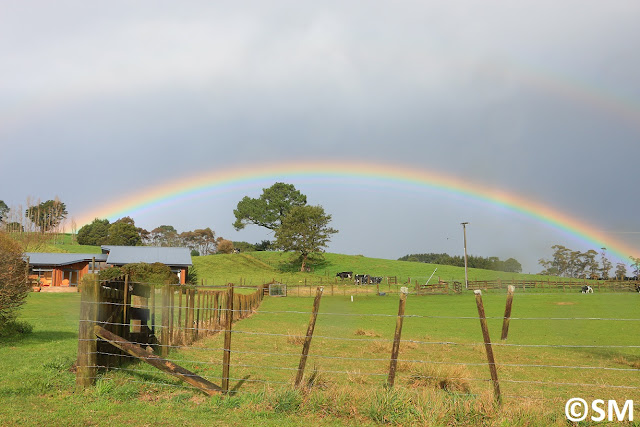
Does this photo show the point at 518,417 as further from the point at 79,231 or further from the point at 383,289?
the point at 79,231

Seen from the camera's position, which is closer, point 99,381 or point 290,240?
point 99,381

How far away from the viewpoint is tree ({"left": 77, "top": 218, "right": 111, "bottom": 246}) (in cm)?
12400

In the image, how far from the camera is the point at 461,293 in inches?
2512

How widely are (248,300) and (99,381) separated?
2309 cm

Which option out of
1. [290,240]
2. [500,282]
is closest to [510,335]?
[500,282]

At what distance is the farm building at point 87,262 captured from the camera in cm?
5916

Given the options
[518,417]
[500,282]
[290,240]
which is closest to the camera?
[518,417]

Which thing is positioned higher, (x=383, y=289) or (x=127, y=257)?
(x=127, y=257)

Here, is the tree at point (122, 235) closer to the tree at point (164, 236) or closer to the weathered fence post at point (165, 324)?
the tree at point (164, 236)

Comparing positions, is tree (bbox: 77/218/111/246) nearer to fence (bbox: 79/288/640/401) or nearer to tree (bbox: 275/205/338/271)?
tree (bbox: 275/205/338/271)

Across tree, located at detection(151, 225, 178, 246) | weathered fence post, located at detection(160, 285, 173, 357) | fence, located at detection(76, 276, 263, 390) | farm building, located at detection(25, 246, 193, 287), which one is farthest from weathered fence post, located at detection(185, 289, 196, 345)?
tree, located at detection(151, 225, 178, 246)

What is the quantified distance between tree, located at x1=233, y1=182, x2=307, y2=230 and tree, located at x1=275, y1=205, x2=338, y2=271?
22725 millimetres

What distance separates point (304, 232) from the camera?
99500 mm

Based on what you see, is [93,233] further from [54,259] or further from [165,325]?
[165,325]
